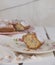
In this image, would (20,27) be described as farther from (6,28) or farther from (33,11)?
(33,11)

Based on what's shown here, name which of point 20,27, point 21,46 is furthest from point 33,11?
point 21,46

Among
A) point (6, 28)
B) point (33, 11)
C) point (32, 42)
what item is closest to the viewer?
point (32, 42)

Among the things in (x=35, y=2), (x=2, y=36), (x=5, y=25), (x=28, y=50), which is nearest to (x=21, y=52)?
(x=28, y=50)

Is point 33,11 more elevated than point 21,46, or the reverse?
point 21,46

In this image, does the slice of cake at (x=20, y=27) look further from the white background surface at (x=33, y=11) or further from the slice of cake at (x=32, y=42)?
the white background surface at (x=33, y=11)

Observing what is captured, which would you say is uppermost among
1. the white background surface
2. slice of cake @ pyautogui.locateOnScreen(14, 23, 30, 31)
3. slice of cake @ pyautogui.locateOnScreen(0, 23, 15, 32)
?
slice of cake @ pyautogui.locateOnScreen(0, 23, 15, 32)

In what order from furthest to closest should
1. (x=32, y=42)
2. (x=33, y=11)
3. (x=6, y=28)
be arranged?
(x=33, y=11) → (x=6, y=28) → (x=32, y=42)

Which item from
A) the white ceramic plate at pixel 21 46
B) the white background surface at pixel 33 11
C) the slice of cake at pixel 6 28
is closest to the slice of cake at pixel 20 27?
the slice of cake at pixel 6 28


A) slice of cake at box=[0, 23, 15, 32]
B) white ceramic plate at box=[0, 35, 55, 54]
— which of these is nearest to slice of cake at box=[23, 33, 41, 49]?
white ceramic plate at box=[0, 35, 55, 54]

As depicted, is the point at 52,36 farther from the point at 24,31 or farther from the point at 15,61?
the point at 15,61

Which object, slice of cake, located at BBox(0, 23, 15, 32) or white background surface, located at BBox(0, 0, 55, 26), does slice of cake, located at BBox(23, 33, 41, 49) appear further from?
white background surface, located at BBox(0, 0, 55, 26)

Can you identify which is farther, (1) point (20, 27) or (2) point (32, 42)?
(1) point (20, 27)
